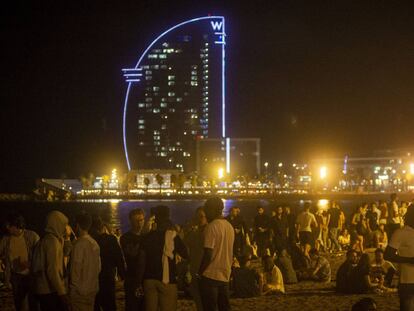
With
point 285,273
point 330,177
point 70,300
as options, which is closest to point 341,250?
point 285,273

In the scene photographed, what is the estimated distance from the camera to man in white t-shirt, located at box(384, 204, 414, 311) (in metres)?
6.26

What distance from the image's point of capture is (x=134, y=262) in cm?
694

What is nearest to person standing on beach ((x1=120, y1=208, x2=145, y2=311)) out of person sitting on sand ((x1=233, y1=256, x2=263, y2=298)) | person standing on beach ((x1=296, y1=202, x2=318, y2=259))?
person sitting on sand ((x1=233, y1=256, x2=263, y2=298))

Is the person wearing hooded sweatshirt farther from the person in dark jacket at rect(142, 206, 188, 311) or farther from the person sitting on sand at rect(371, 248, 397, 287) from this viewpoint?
the person sitting on sand at rect(371, 248, 397, 287)

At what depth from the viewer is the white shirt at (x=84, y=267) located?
628 cm

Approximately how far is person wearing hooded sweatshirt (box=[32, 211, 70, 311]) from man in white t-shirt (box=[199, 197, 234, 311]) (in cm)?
145

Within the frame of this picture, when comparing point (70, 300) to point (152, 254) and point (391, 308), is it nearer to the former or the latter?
point (152, 254)

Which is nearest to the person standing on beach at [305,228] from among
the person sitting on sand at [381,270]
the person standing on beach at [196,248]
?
the person sitting on sand at [381,270]

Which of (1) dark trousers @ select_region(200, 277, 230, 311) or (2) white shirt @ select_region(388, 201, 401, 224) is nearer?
(1) dark trousers @ select_region(200, 277, 230, 311)

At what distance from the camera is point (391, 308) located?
10133 millimetres

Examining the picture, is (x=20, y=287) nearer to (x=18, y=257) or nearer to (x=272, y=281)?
(x=18, y=257)

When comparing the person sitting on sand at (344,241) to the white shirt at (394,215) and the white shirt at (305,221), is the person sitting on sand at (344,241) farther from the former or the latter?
the white shirt at (305,221)

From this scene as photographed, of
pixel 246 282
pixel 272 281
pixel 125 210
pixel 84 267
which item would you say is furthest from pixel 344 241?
pixel 125 210

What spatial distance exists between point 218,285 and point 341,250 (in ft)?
38.9
